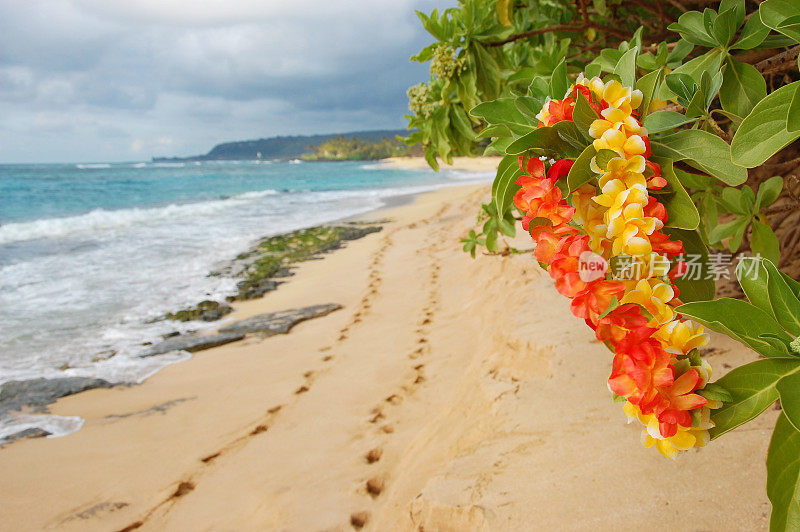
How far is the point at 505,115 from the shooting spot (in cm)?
99

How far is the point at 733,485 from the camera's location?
5.28 ft

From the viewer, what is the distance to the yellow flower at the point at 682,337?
723mm

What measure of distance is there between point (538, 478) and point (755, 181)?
A: 1.71m

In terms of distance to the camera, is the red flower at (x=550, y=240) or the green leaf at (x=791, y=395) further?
the red flower at (x=550, y=240)

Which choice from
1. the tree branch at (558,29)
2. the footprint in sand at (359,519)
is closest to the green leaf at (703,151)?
the tree branch at (558,29)

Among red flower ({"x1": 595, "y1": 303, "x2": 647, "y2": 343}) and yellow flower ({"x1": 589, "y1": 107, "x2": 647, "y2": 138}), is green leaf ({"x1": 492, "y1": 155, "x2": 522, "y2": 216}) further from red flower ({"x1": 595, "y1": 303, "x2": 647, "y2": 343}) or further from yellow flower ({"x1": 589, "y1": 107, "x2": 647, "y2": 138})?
red flower ({"x1": 595, "y1": 303, "x2": 647, "y2": 343})

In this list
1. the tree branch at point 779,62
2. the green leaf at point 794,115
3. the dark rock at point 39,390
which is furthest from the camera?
the dark rock at point 39,390

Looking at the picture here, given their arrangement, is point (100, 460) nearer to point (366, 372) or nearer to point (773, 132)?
point (366, 372)

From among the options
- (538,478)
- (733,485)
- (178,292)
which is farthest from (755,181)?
(178,292)

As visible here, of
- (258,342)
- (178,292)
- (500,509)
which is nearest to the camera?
(500,509)

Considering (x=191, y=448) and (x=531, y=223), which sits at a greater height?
(x=531, y=223)

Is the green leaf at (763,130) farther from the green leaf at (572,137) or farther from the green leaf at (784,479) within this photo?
the green leaf at (784,479)

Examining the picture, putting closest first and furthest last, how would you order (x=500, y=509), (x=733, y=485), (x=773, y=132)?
(x=773, y=132) → (x=733, y=485) → (x=500, y=509)

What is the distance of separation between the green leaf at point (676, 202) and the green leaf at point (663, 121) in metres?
0.06
